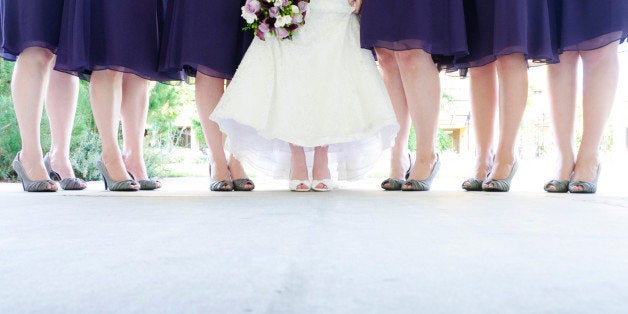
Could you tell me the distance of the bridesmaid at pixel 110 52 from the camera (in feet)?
7.70

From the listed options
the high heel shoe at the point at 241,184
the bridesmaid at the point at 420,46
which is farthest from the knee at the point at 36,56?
the bridesmaid at the point at 420,46

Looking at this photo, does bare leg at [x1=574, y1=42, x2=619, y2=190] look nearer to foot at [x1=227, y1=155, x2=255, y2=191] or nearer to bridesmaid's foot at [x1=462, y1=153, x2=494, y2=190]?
bridesmaid's foot at [x1=462, y1=153, x2=494, y2=190]

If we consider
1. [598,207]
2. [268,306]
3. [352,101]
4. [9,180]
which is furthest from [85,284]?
[9,180]

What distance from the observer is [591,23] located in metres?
2.21

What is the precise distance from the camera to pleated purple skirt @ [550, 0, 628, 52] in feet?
7.08

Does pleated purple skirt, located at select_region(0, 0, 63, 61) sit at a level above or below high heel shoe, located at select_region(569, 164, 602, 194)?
above

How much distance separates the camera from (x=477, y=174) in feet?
8.26

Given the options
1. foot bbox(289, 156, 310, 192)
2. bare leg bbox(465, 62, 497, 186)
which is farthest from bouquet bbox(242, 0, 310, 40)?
bare leg bbox(465, 62, 497, 186)

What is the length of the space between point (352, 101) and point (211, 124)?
67cm

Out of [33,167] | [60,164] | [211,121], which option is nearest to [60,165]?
[60,164]

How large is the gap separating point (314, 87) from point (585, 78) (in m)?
1.19

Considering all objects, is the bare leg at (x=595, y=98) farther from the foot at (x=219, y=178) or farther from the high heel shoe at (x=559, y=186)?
the foot at (x=219, y=178)

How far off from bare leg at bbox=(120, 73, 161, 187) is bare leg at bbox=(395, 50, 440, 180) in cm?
132

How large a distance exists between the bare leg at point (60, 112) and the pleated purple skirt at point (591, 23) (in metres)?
2.34
